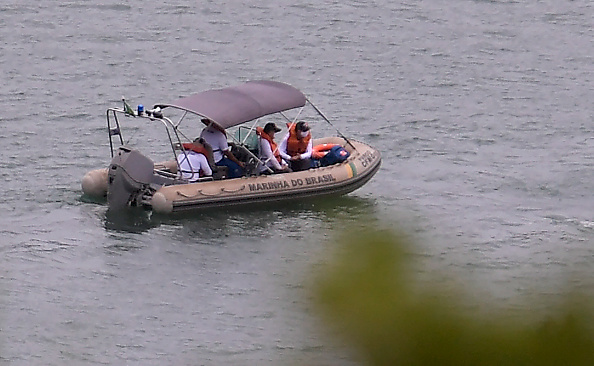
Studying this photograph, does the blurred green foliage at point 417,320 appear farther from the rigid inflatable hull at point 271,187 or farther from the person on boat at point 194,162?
the person on boat at point 194,162

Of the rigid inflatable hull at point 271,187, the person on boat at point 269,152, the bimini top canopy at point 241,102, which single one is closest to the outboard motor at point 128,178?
the rigid inflatable hull at point 271,187

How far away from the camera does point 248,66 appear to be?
1067 inches

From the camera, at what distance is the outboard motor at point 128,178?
51.9ft

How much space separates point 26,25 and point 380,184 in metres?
13.3

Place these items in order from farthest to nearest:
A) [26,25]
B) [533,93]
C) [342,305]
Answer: [26,25], [533,93], [342,305]

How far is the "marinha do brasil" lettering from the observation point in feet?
54.4

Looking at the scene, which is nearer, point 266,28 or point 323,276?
point 323,276

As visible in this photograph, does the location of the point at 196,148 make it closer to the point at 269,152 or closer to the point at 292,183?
the point at 269,152

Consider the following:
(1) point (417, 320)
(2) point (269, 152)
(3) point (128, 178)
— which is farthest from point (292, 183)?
(1) point (417, 320)

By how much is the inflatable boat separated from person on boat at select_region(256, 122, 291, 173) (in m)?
0.12

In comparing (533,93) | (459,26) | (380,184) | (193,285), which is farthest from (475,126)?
Result: (193,285)

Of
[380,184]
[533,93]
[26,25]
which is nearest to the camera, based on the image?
[380,184]

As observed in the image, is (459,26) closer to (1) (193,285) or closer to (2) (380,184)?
(2) (380,184)

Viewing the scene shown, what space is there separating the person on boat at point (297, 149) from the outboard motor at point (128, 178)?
2.32 metres
